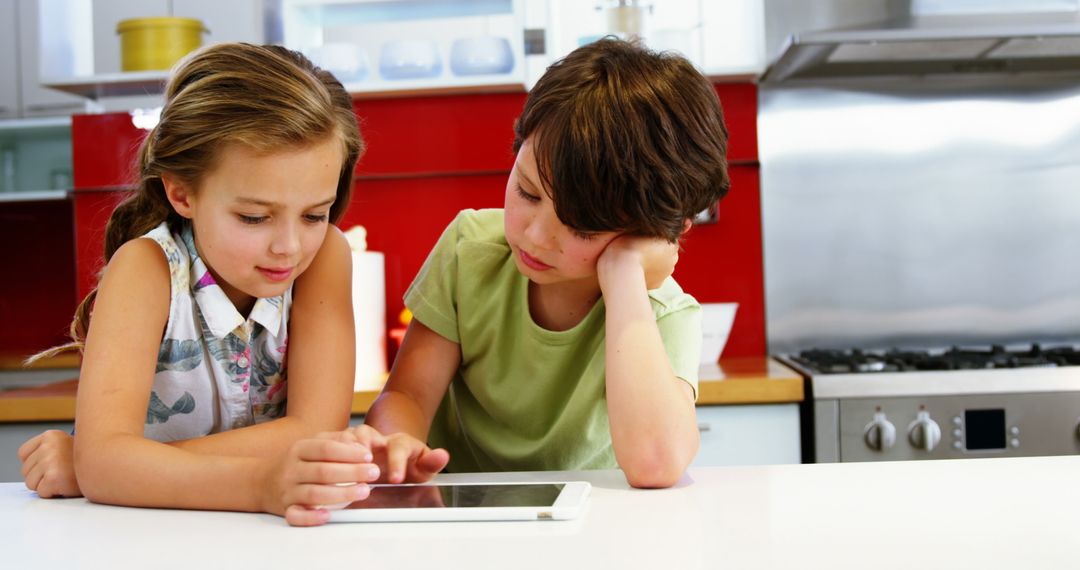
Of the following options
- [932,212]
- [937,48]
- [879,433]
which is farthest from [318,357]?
[932,212]

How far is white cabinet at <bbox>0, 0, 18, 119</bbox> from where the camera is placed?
10.3 feet

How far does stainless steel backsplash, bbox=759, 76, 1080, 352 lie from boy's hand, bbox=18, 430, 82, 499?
194 cm

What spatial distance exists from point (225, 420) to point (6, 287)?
2.71 metres

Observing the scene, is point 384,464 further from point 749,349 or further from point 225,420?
point 749,349

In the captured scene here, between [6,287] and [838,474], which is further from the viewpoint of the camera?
[6,287]

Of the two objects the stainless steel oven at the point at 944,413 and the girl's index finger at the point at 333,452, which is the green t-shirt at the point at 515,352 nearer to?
the girl's index finger at the point at 333,452

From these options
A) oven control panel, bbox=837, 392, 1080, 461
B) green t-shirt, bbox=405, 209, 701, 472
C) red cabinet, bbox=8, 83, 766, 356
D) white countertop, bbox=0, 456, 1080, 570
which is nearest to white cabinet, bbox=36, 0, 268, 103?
red cabinet, bbox=8, 83, 766, 356

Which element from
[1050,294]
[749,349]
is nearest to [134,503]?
[749,349]

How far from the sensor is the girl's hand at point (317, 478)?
0.75m

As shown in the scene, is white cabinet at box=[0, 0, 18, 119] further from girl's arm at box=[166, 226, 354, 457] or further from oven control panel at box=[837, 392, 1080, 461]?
oven control panel at box=[837, 392, 1080, 461]

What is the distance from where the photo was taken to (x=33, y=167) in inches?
130

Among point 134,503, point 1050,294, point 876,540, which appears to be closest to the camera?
point 876,540

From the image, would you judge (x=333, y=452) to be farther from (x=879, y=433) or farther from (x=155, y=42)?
(x=155, y=42)

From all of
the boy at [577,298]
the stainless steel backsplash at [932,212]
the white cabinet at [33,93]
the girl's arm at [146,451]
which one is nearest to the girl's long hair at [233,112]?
the girl's arm at [146,451]
